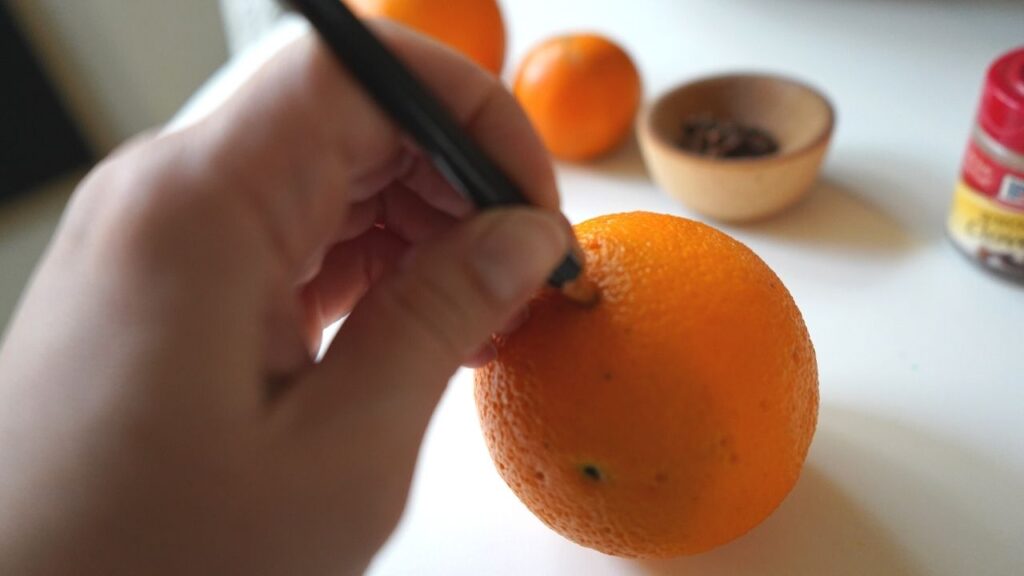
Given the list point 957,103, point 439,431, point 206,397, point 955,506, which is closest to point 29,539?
point 206,397

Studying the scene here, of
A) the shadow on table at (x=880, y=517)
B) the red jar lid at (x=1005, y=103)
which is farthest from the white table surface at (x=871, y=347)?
the red jar lid at (x=1005, y=103)

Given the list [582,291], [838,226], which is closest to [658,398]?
[582,291]

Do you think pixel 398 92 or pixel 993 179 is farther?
pixel 993 179

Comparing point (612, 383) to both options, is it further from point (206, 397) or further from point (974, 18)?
point (974, 18)

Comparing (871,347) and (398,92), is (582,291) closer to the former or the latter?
(398,92)

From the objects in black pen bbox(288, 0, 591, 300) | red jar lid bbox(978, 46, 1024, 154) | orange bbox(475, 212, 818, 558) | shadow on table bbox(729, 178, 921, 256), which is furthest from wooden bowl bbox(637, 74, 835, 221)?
black pen bbox(288, 0, 591, 300)

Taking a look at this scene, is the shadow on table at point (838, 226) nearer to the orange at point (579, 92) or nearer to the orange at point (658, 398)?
the orange at point (579, 92)

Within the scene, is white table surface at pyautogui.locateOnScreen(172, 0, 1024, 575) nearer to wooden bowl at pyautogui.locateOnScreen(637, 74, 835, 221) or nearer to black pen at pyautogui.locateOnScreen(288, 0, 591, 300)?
wooden bowl at pyautogui.locateOnScreen(637, 74, 835, 221)
